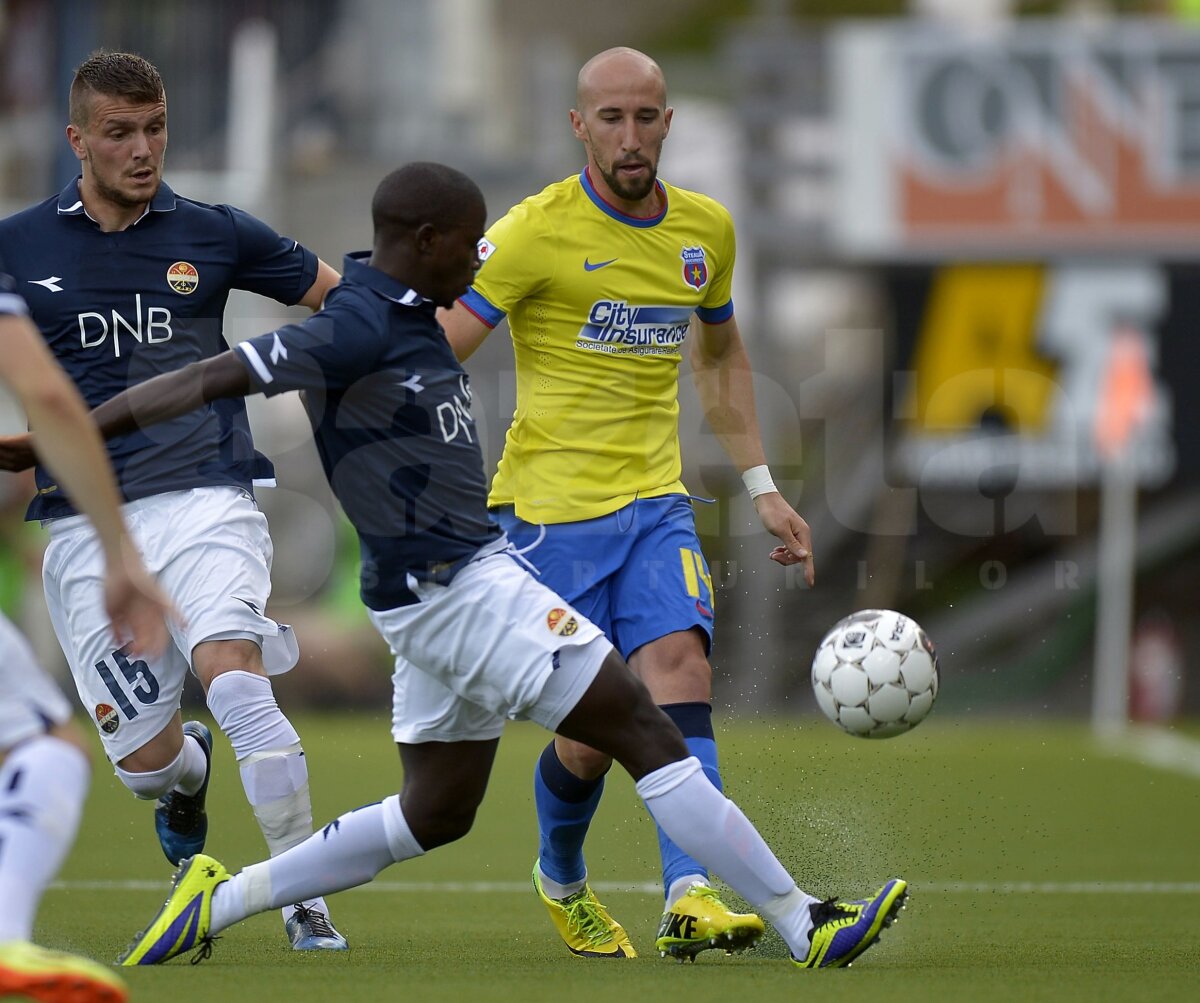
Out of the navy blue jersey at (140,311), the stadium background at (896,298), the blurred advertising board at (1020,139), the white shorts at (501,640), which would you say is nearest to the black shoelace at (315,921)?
the white shorts at (501,640)

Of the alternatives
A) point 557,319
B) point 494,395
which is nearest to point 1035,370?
point 494,395

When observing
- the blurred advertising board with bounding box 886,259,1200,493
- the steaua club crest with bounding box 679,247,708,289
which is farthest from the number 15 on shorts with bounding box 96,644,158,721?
the blurred advertising board with bounding box 886,259,1200,493

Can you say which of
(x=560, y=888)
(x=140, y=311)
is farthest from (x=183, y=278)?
(x=560, y=888)

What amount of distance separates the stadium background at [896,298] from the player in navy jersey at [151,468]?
1252cm

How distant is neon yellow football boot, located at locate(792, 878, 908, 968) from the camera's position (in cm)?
540

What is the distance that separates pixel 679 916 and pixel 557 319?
6.21 ft

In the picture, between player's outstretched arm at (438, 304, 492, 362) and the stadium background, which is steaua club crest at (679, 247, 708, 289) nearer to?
player's outstretched arm at (438, 304, 492, 362)

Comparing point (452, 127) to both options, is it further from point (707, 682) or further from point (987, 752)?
point (707, 682)

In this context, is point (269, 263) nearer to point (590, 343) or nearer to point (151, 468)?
point (151, 468)

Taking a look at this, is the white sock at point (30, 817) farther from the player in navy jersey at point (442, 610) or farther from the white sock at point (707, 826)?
the white sock at point (707, 826)

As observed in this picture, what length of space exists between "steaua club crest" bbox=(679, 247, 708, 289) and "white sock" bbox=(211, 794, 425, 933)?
2.02m

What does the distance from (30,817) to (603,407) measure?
8.99ft

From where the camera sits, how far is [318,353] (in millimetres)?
5008

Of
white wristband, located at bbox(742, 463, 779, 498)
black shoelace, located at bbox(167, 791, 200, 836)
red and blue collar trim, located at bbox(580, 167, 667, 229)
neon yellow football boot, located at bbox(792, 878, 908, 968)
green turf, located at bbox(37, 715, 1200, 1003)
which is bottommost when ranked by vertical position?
green turf, located at bbox(37, 715, 1200, 1003)
